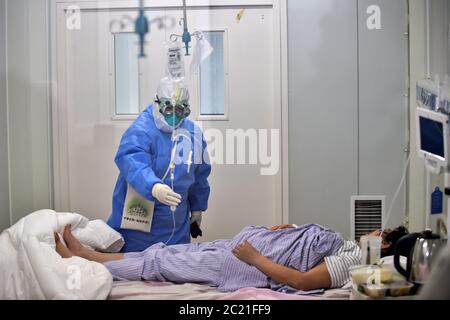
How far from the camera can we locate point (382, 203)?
174 cm

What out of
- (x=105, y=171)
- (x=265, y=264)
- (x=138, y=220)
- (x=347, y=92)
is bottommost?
(x=265, y=264)

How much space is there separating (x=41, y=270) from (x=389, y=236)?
3.81ft

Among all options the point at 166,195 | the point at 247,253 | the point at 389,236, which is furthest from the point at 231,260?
the point at 389,236

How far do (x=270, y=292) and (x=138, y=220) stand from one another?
540 millimetres

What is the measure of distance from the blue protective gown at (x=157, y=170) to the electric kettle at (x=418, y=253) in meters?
0.69

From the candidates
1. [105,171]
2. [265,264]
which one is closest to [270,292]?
[265,264]

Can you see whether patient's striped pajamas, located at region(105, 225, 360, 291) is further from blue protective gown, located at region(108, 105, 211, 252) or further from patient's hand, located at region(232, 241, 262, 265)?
blue protective gown, located at region(108, 105, 211, 252)

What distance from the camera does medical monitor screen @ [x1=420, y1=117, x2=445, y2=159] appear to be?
1511 mm

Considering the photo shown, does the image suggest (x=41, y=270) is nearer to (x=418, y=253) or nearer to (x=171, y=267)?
(x=171, y=267)

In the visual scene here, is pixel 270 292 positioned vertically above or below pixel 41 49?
below

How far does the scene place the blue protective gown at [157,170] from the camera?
5.67ft

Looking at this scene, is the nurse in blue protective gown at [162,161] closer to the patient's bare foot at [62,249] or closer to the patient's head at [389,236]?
the patient's bare foot at [62,249]

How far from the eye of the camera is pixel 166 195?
1.72 m
